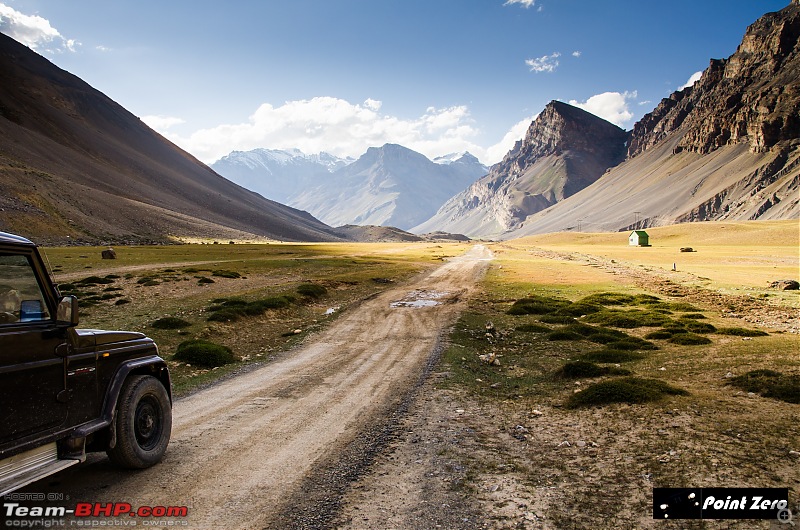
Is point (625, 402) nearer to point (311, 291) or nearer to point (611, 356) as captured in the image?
point (611, 356)

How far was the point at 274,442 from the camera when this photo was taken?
9.46 metres

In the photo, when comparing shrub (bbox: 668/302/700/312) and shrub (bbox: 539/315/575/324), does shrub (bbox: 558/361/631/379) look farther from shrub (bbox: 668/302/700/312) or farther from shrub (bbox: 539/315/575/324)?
shrub (bbox: 668/302/700/312)

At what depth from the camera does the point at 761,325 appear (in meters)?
22.7

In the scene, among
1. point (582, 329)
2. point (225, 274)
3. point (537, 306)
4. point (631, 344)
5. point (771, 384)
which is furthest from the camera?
point (225, 274)

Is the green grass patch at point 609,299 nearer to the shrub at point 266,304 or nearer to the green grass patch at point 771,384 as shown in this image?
the green grass patch at point 771,384

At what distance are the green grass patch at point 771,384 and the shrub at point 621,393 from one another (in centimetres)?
192

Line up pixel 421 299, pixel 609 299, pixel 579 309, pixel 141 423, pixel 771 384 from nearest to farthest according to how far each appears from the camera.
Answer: pixel 141 423 < pixel 771 384 < pixel 579 309 < pixel 609 299 < pixel 421 299

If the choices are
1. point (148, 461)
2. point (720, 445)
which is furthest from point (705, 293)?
point (148, 461)

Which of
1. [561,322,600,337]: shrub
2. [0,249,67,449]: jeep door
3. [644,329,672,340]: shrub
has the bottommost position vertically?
[561,322,600,337]: shrub

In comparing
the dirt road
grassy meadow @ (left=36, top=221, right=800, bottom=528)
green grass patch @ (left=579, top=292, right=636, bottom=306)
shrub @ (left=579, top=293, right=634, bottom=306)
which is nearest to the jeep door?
the dirt road

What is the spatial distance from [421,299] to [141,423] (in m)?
28.3
